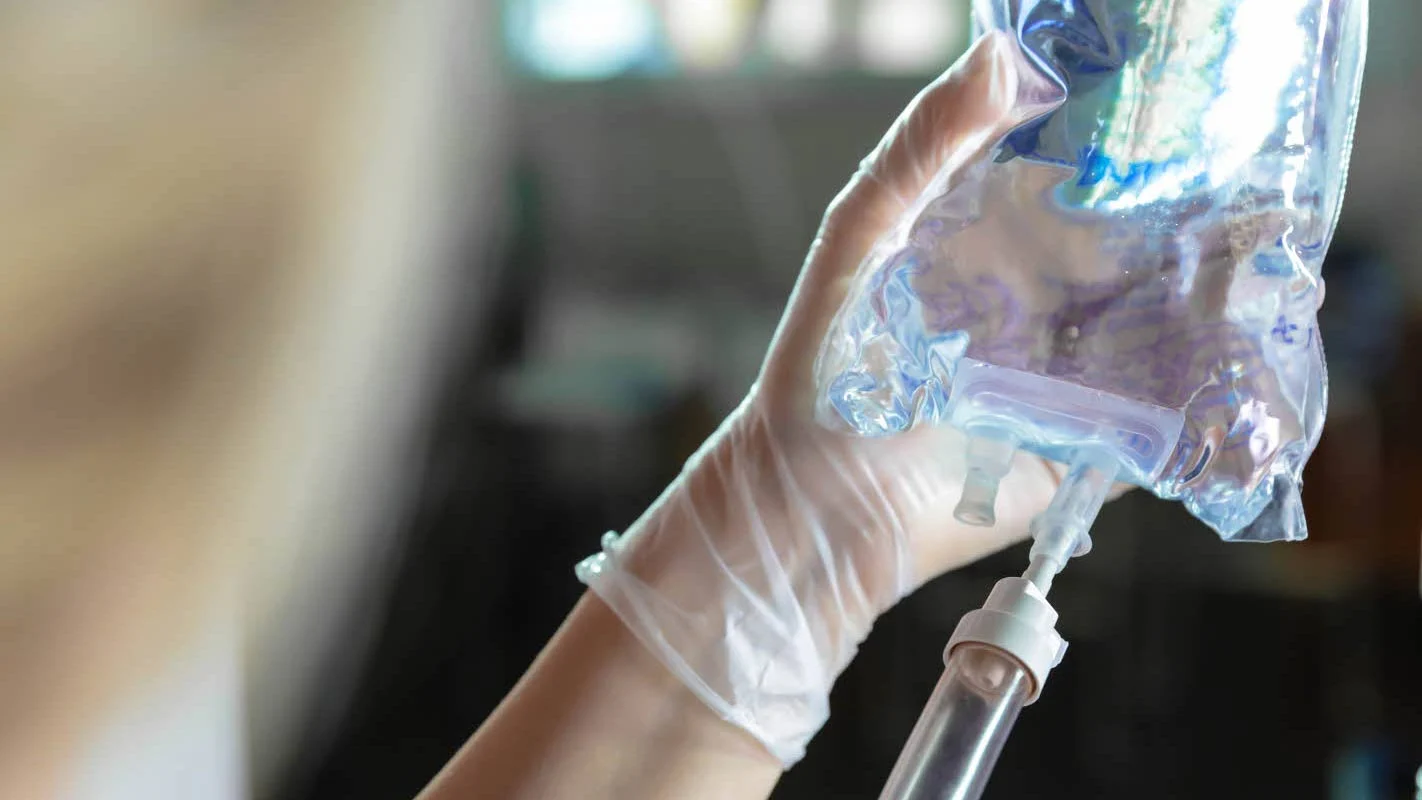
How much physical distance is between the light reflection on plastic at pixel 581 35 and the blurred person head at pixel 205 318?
7 centimetres

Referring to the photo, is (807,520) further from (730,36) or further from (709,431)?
(730,36)

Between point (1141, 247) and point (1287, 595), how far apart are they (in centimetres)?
76

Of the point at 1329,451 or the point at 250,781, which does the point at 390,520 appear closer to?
the point at 250,781

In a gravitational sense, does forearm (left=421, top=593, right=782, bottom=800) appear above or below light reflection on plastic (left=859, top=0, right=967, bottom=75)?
below

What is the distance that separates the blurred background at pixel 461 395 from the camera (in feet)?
3.54

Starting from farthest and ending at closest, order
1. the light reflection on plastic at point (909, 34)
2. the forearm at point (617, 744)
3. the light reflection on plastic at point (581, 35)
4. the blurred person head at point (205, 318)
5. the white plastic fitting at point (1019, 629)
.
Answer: the light reflection on plastic at point (581, 35), the light reflection on plastic at point (909, 34), the blurred person head at point (205, 318), the forearm at point (617, 744), the white plastic fitting at point (1019, 629)

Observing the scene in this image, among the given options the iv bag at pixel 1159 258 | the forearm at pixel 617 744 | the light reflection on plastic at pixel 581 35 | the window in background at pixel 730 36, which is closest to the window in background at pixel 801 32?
the window in background at pixel 730 36

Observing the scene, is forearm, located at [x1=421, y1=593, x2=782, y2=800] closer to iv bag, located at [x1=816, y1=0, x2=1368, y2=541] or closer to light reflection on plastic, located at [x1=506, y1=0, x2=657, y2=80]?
iv bag, located at [x1=816, y1=0, x2=1368, y2=541]

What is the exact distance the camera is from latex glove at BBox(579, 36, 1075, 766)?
623mm

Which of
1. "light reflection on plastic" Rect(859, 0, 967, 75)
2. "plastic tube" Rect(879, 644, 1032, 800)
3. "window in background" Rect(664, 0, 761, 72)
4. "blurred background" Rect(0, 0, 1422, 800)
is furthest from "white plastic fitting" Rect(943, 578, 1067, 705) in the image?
"window in background" Rect(664, 0, 761, 72)

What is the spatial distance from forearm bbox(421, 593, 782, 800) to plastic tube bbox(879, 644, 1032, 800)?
16 cm

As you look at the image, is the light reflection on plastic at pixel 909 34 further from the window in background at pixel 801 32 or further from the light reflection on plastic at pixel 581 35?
the light reflection on plastic at pixel 581 35

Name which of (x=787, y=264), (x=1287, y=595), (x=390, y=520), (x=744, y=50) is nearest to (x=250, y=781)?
(x=390, y=520)

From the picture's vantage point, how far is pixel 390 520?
4.44 ft
